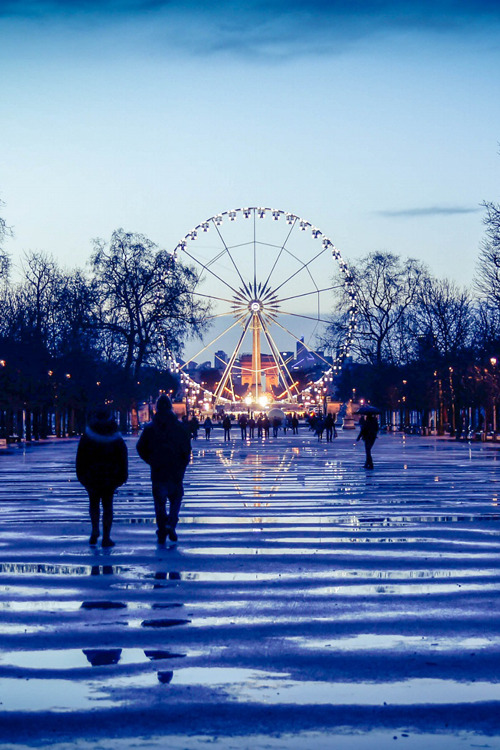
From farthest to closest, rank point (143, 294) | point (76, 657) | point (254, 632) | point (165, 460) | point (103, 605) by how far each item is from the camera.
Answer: point (143, 294)
point (165, 460)
point (103, 605)
point (254, 632)
point (76, 657)

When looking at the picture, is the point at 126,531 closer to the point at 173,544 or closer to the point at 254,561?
the point at 173,544

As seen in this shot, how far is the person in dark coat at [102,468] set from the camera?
15328mm

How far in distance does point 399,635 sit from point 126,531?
8.68 m

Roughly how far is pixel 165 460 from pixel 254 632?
675cm

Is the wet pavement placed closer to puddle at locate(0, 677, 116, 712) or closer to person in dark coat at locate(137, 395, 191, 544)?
puddle at locate(0, 677, 116, 712)

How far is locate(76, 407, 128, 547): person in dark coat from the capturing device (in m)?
15.3

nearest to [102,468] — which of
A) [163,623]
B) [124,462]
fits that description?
[124,462]

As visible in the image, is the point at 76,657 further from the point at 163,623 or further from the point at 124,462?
the point at 124,462

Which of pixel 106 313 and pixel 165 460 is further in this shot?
pixel 106 313

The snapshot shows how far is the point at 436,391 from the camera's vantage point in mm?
89750

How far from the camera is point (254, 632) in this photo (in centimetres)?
934

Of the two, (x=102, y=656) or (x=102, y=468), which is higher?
(x=102, y=468)

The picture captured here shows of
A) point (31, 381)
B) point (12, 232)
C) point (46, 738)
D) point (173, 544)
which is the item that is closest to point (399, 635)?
point (46, 738)

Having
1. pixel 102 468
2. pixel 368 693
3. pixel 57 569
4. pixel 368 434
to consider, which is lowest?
pixel 368 693
